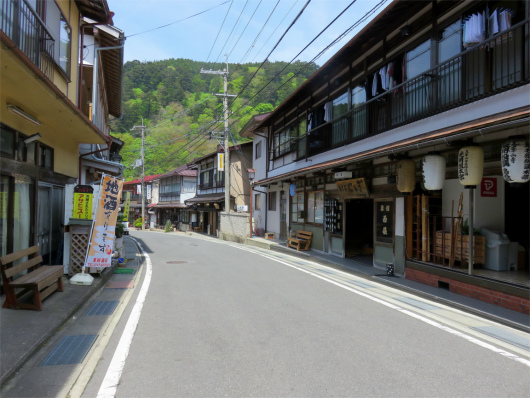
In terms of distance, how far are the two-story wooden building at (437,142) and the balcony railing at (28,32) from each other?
26.5ft

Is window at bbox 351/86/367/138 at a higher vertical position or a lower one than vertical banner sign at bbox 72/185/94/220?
higher

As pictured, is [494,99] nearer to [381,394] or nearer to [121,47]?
[381,394]

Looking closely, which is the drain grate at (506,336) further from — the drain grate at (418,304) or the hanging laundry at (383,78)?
the hanging laundry at (383,78)

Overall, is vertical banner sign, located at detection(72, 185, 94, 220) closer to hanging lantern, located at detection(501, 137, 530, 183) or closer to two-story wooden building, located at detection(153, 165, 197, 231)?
hanging lantern, located at detection(501, 137, 530, 183)

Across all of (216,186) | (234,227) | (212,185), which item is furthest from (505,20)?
(212,185)

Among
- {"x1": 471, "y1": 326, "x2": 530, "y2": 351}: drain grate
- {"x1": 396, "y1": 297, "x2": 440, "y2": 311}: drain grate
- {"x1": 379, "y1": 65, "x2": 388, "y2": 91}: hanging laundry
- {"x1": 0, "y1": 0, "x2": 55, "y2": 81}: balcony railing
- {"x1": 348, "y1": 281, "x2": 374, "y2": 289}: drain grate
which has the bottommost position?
{"x1": 348, "y1": 281, "x2": 374, "y2": 289}: drain grate

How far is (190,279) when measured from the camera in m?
10.3

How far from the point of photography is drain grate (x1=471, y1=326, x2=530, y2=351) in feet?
17.5

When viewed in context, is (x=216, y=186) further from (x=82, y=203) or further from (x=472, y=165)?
(x=472, y=165)

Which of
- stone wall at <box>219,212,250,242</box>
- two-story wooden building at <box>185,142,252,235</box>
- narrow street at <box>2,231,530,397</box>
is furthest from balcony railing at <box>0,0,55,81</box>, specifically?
two-story wooden building at <box>185,142,252,235</box>

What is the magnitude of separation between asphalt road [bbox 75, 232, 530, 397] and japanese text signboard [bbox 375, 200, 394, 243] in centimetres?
339

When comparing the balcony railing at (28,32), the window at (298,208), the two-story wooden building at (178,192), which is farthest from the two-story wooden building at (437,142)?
the two-story wooden building at (178,192)

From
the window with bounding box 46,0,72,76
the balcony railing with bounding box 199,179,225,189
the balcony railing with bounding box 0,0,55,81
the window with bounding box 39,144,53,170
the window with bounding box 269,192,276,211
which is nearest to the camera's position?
the balcony railing with bounding box 0,0,55,81

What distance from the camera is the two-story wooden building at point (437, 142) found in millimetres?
7168
